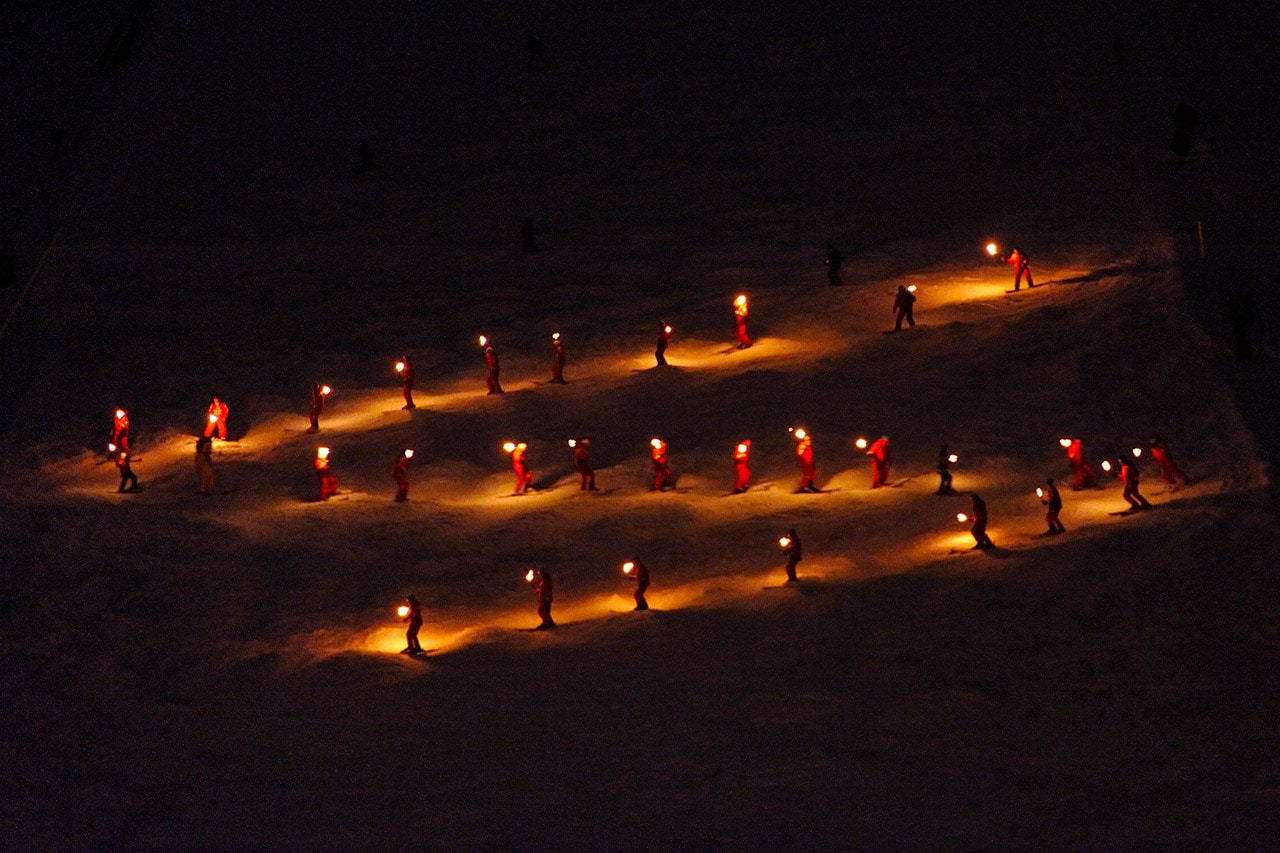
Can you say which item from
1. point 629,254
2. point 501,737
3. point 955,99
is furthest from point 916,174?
point 501,737

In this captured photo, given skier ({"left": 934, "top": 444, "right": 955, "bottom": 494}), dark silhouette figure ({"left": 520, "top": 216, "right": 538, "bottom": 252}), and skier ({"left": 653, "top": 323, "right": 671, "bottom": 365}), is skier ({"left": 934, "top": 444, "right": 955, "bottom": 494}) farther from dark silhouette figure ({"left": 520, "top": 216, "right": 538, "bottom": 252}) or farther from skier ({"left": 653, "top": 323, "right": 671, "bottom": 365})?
dark silhouette figure ({"left": 520, "top": 216, "right": 538, "bottom": 252})

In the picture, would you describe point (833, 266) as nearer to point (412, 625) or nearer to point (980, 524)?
point (980, 524)

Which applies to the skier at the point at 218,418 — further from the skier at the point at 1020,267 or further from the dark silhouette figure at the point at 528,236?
the skier at the point at 1020,267

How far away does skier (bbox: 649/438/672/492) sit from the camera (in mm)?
21938

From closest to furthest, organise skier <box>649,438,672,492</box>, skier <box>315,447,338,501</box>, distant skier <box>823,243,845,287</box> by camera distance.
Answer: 1. skier <box>649,438,672,492</box>
2. skier <box>315,447,338,501</box>
3. distant skier <box>823,243,845,287</box>

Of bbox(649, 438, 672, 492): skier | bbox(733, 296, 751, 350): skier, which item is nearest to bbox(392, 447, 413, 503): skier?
bbox(649, 438, 672, 492): skier

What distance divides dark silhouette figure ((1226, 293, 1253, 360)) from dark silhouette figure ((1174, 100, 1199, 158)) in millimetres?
8630

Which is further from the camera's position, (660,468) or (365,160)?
(365,160)

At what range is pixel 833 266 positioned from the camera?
2845 cm

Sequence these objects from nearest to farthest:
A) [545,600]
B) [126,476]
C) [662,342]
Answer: [545,600], [126,476], [662,342]

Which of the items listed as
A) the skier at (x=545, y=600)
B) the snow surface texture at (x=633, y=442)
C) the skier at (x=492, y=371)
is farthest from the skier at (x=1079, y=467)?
the skier at (x=492, y=371)

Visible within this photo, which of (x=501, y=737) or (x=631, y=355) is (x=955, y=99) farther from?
(x=501, y=737)

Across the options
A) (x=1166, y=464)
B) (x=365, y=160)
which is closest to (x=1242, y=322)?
(x=1166, y=464)

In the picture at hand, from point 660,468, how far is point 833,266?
776 cm
